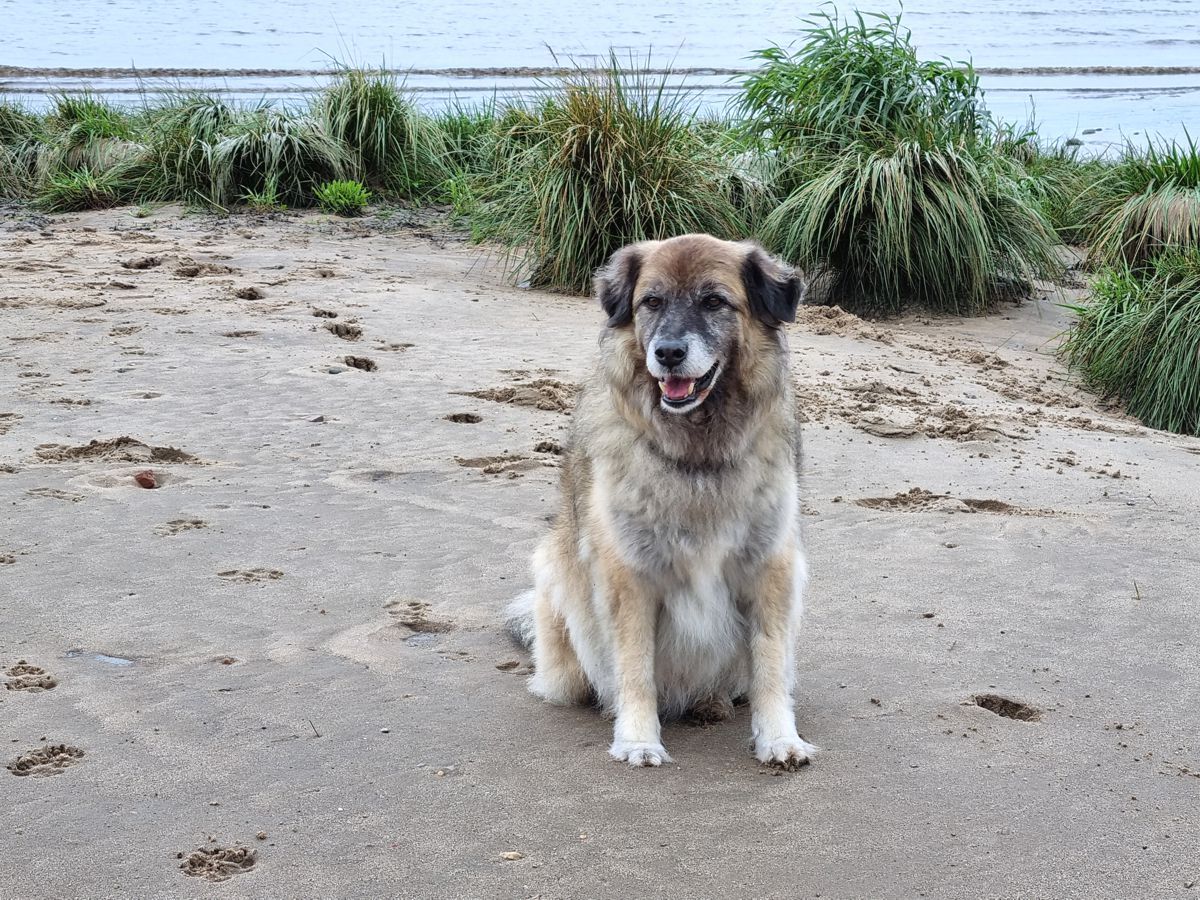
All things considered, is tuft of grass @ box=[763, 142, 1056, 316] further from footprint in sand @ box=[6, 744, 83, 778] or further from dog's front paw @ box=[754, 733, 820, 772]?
footprint in sand @ box=[6, 744, 83, 778]

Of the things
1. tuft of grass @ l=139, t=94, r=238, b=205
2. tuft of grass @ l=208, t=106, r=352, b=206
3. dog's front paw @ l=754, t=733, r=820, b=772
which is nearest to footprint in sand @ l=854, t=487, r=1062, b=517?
dog's front paw @ l=754, t=733, r=820, b=772

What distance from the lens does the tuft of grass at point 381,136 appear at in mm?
13578

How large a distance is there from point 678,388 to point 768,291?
0.44 meters

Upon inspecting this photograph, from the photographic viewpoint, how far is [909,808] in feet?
11.3

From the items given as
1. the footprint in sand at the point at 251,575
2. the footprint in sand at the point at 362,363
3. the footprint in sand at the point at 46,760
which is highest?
the footprint in sand at the point at 362,363

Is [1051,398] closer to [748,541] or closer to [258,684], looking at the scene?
[748,541]

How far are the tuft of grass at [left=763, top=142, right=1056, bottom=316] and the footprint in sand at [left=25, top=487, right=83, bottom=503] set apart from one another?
20.8 feet

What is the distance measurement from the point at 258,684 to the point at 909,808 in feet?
6.82

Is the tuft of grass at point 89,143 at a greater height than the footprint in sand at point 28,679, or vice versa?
the tuft of grass at point 89,143

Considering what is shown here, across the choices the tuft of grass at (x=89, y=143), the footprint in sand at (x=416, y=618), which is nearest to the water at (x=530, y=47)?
the tuft of grass at (x=89, y=143)

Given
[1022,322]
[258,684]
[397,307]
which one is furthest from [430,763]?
[1022,322]

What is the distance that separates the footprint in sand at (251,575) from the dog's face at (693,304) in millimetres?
1932

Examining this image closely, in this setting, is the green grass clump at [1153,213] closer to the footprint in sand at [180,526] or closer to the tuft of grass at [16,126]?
the footprint in sand at [180,526]

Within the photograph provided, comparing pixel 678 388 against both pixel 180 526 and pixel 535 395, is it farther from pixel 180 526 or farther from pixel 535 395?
pixel 535 395
